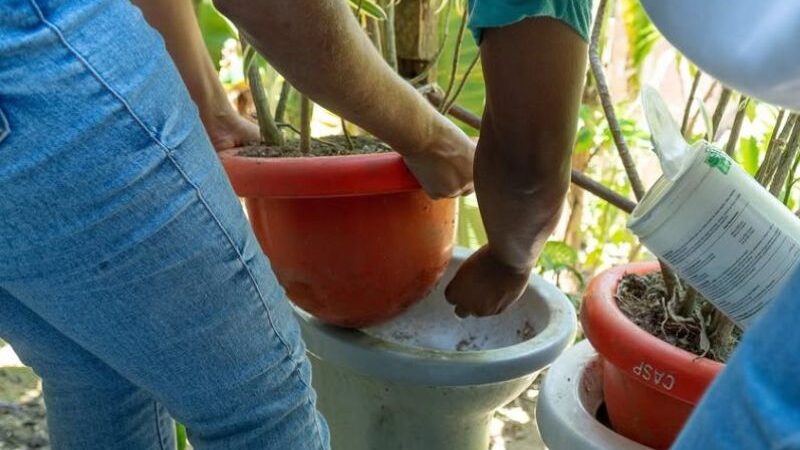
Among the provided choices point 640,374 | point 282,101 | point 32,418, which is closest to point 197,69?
point 282,101

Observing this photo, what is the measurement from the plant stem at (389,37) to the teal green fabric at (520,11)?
0.28m

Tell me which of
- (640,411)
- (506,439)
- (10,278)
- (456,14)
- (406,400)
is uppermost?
(10,278)

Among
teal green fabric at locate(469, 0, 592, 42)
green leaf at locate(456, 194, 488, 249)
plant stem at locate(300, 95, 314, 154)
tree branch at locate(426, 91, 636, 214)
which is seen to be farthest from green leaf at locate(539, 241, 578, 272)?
teal green fabric at locate(469, 0, 592, 42)

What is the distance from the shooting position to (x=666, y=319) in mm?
953

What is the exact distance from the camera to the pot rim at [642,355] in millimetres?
822

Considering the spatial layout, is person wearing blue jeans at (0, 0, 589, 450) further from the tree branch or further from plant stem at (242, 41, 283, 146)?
the tree branch

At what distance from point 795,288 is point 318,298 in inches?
27.1

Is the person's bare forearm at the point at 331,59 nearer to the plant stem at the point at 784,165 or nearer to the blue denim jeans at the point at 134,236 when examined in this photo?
the blue denim jeans at the point at 134,236

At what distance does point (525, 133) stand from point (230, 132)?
37 cm

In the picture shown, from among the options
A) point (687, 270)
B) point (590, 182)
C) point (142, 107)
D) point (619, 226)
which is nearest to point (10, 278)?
point (142, 107)

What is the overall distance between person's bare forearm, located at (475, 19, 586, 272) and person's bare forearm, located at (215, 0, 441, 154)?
8 cm

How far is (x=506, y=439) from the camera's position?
4.94ft

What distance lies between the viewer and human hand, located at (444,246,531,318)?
0.98 metres

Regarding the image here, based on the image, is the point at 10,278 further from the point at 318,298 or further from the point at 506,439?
the point at 506,439
